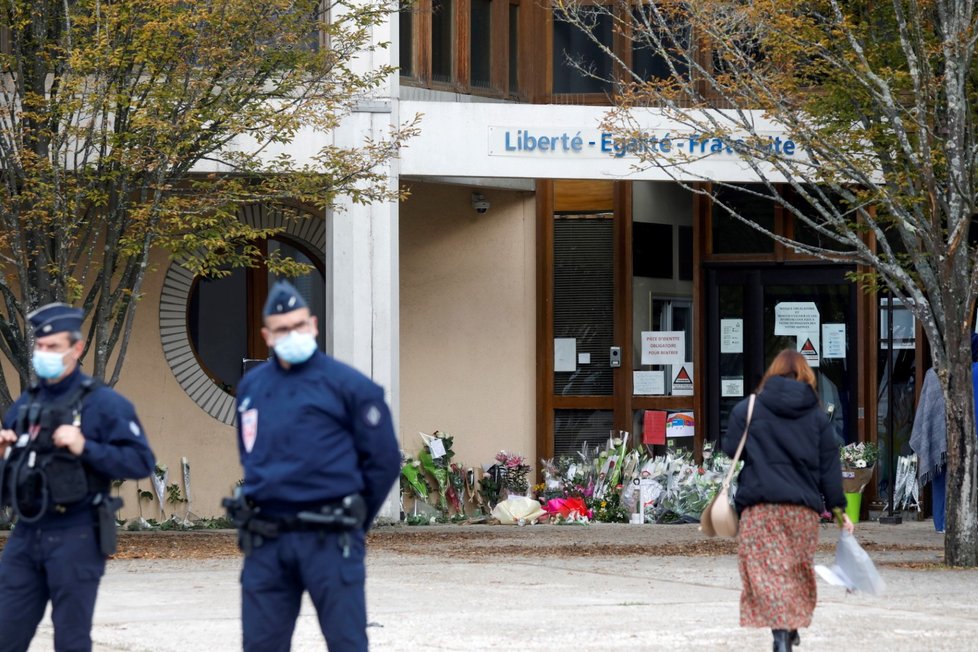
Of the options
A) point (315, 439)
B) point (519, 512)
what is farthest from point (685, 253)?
point (315, 439)

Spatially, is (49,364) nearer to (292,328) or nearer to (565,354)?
(292,328)

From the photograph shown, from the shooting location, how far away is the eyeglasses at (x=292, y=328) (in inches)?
217

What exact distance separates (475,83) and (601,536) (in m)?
5.37

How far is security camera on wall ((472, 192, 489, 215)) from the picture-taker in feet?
57.8

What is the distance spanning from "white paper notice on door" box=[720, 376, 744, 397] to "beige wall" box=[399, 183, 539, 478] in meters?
2.16

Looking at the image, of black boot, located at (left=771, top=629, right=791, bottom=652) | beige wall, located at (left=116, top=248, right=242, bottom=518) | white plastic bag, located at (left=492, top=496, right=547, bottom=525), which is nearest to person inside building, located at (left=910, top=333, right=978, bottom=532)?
white plastic bag, located at (left=492, top=496, right=547, bottom=525)

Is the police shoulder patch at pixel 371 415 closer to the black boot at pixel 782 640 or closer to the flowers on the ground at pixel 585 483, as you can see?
the black boot at pixel 782 640

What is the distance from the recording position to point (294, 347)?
5.49 metres

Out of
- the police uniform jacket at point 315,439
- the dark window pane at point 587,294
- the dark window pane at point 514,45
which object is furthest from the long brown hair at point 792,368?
the dark window pane at point 514,45

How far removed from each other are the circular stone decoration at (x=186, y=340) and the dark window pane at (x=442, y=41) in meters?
2.13

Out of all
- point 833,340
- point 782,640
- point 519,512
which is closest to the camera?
point 782,640

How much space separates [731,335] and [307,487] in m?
12.9

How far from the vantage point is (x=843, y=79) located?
12.9 m

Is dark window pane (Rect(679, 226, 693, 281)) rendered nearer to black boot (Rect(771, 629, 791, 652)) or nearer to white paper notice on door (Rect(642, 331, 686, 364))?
white paper notice on door (Rect(642, 331, 686, 364))
